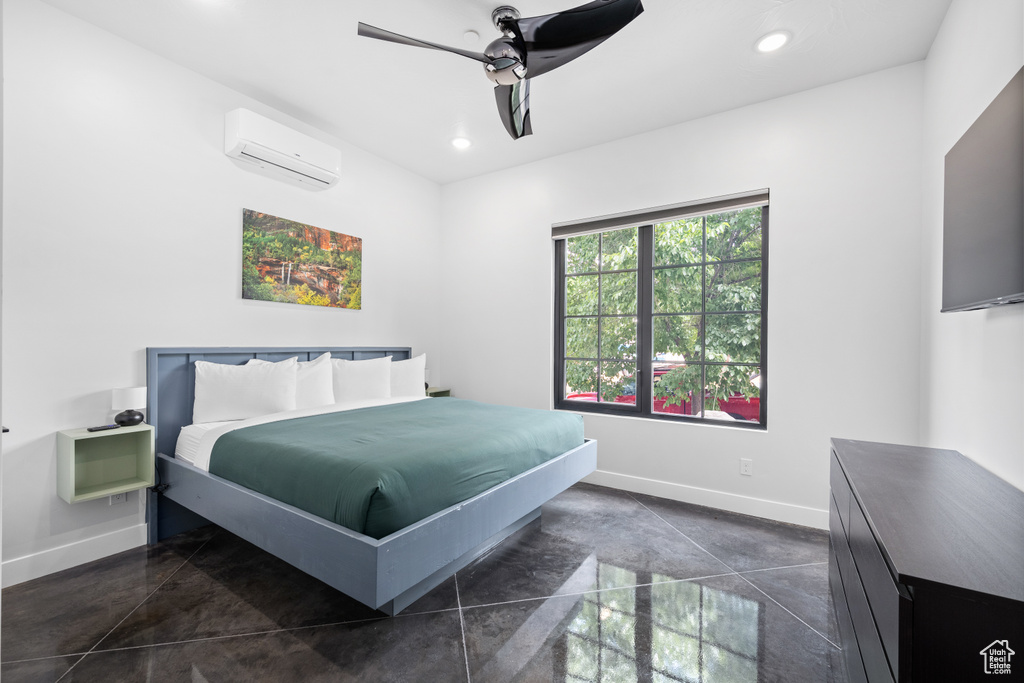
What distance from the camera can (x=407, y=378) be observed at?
403cm

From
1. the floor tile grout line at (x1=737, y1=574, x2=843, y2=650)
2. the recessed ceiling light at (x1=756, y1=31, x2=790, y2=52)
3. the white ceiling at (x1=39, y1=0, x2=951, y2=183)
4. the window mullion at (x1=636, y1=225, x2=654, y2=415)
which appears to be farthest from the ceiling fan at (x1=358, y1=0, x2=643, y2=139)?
the floor tile grout line at (x1=737, y1=574, x2=843, y2=650)

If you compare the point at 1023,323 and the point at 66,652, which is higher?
the point at 1023,323

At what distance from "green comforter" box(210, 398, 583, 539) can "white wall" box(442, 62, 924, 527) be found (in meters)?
1.11

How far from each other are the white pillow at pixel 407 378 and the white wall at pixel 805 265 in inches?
55.5

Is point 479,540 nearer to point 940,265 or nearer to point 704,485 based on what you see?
point 704,485

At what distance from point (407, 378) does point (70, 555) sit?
7.21ft

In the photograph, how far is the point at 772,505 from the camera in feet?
10.5

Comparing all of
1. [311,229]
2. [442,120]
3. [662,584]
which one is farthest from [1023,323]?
[311,229]

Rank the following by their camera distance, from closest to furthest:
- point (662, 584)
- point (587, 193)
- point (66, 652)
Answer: point (66, 652) < point (662, 584) < point (587, 193)

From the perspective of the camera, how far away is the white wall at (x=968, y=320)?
1702mm

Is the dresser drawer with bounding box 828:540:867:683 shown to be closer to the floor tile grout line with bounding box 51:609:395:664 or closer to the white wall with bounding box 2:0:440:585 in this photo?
the floor tile grout line with bounding box 51:609:395:664

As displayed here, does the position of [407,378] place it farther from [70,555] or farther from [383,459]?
[70,555]

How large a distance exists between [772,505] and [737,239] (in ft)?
5.88

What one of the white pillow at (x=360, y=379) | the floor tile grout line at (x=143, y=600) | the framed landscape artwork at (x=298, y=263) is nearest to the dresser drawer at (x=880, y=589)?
the floor tile grout line at (x=143, y=600)
